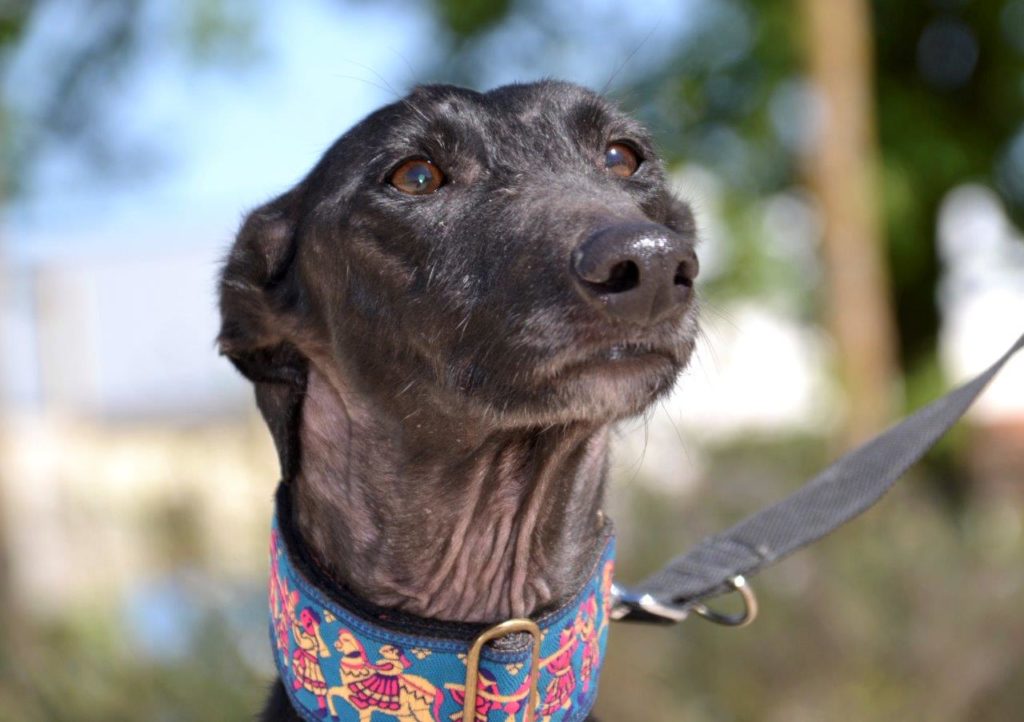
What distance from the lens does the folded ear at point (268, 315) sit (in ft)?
7.98

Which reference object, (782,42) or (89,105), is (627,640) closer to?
(89,105)

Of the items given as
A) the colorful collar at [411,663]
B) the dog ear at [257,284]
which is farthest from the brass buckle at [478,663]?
the dog ear at [257,284]

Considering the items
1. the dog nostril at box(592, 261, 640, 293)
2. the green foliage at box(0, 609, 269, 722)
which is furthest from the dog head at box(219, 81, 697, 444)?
the green foliage at box(0, 609, 269, 722)

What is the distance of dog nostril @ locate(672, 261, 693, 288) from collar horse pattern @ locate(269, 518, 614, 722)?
25.7 inches

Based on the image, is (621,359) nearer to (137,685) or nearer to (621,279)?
(621,279)

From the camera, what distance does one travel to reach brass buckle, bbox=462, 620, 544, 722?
6.53ft

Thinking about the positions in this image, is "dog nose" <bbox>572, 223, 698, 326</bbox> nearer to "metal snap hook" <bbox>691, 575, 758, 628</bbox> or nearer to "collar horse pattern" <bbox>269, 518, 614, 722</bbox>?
"collar horse pattern" <bbox>269, 518, 614, 722</bbox>

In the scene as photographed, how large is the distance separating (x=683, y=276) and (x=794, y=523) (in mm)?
894

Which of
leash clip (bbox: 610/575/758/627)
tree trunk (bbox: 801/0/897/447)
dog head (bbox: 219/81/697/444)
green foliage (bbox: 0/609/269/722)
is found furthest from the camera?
tree trunk (bbox: 801/0/897/447)

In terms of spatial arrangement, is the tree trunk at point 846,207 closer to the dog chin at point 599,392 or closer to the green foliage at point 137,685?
the green foliage at point 137,685

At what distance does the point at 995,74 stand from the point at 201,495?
381 inches

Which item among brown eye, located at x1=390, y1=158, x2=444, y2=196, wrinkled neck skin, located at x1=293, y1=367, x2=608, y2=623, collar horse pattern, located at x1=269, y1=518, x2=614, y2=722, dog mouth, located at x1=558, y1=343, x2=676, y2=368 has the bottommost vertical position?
collar horse pattern, located at x1=269, y1=518, x2=614, y2=722

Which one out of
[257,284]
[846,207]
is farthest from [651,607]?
[846,207]

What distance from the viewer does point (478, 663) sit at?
200 centimetres
